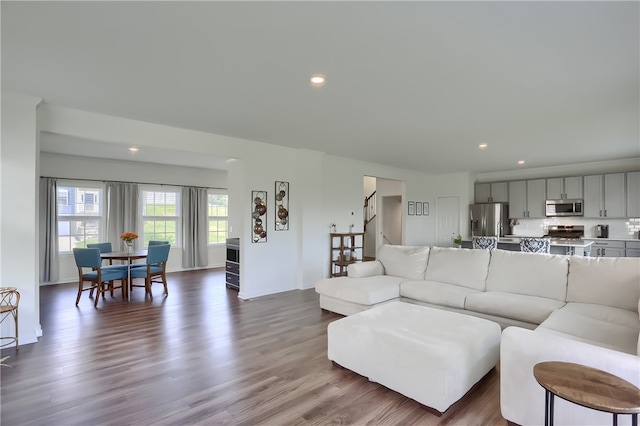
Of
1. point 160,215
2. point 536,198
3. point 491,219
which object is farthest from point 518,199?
point 160,215

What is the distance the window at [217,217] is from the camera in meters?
8.96

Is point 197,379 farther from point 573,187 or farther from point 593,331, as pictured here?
point 573,187

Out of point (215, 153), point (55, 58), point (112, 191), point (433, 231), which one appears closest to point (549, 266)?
point (215, 153)

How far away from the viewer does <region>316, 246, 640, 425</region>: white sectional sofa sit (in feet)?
6.24

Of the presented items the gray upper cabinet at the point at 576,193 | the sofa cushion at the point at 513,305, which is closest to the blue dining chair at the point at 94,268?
the sofa cushion at the point at 513,305

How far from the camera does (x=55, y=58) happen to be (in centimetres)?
264

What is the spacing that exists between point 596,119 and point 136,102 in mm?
5705

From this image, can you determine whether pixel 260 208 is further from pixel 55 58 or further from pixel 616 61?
pixel 616 61

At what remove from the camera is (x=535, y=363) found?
195 cm

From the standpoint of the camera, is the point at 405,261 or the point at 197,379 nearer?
the point at 197,379

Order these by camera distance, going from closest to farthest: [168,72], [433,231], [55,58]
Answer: [55,58] → [168,72] → [433,231]

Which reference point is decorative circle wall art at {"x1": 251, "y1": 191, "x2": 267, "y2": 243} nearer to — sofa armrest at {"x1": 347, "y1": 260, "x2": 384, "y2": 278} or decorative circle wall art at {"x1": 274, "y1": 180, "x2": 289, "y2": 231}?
decorative circle wall art at {"x1": 274, "y1": 180, "x2": 289, "y2": 231}

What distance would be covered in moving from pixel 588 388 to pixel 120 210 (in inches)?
329

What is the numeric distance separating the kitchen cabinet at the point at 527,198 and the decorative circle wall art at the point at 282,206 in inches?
245
